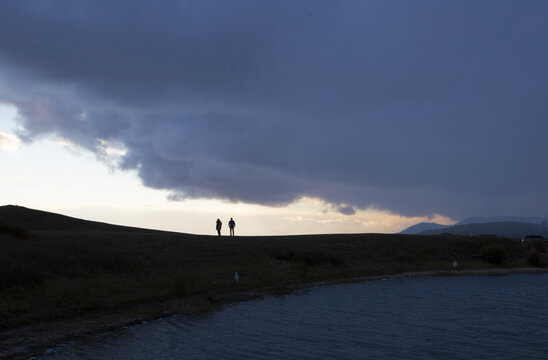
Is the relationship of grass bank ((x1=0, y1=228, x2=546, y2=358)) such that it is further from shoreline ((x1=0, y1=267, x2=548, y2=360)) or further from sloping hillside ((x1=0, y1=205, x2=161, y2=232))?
sloping hillside ((x1=0, y1=205, x2=161, y2=232))

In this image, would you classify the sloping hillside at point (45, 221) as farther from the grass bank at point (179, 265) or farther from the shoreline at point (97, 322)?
the shoreline at point (97, 322)

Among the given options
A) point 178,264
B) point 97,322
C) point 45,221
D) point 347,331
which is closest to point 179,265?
point 178,264

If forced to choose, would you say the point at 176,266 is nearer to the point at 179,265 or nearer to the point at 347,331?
the point at 179,265

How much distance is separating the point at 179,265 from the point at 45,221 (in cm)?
4622

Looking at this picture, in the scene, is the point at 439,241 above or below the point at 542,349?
above

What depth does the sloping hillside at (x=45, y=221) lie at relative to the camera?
3000 inches

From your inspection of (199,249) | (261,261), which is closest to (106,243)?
(199,249)

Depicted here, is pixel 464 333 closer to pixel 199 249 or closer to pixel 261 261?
pixel 261 261

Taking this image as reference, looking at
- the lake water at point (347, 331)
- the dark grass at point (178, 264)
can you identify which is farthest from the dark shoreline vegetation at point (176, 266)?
the lake water at point (347, 331)

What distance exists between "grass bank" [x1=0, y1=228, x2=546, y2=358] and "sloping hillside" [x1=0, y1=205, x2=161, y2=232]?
1993 centimetres

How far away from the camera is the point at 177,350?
21906mm

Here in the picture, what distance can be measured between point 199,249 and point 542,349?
38.6 metres

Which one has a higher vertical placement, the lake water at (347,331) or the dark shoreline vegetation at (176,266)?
the dark shoreline vegetation at (176,266)

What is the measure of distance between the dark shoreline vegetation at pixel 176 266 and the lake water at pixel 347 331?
10.8 ft
